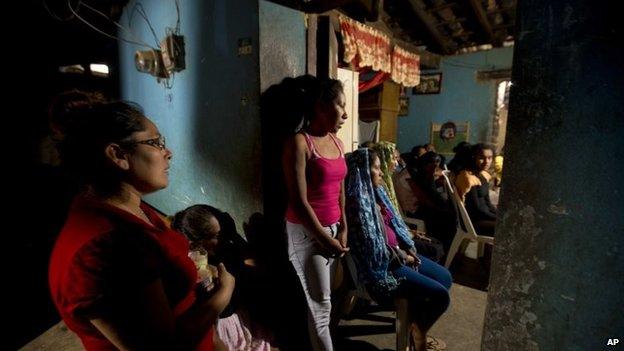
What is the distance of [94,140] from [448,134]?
10.8 meters

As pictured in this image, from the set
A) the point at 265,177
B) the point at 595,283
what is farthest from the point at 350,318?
the point at 595,283

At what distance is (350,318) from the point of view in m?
3.30

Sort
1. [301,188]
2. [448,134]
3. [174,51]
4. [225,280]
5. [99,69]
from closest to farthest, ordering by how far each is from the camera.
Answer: [225,280], [301,188], [174,51], [99,69], [448,134]

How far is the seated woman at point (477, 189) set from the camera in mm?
4147

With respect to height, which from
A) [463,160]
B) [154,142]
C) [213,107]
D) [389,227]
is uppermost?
[213,107]

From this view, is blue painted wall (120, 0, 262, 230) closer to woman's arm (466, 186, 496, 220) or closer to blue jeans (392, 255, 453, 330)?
blue jeans (392, 255, 453, 330)

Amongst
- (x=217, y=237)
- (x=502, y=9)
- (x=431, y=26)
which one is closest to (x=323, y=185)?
(x=217, y=237)

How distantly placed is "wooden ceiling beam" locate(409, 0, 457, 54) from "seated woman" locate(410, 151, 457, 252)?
15.1 ft

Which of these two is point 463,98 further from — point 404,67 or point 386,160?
point 386,160

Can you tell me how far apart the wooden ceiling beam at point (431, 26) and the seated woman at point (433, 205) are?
4.61 meters

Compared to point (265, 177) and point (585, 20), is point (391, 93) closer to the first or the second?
point (265, 177)

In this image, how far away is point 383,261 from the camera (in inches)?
95.3

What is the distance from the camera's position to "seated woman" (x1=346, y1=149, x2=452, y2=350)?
237 cm

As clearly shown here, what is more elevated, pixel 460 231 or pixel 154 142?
pixel 154 142
